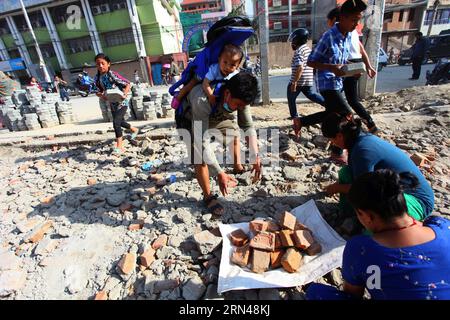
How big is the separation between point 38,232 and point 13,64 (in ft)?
94.2

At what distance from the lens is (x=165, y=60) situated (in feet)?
71.7

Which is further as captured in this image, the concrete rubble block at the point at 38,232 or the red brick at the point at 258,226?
the concrete rubble block at the point at 38,232

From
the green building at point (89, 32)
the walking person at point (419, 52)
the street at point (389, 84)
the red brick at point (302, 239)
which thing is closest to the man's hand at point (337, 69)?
the red brick at point (302, 239)

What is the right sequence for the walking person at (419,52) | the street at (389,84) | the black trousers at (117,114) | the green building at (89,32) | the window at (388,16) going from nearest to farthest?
1. the black trousers at (117,114)
2. the street at (389,84)
3. the walking person at (419,52)
4. the green building at (89,32)
5. the window at (388,16)

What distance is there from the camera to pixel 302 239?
1.90 metres

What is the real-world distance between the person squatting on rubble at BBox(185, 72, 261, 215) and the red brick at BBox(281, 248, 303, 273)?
25.2 inches

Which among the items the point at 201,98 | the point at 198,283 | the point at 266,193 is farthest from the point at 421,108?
the point at 198,283

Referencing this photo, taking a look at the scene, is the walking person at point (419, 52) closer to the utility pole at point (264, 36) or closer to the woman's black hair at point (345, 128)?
the utility pole at point (264, 36)

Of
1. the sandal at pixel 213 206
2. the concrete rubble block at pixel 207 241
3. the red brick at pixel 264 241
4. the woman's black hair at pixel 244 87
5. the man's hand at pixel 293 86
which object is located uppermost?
the woman's black hair at pixel 244 87

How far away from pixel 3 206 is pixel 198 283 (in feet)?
9.47

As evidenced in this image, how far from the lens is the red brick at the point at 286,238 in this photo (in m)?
1.89

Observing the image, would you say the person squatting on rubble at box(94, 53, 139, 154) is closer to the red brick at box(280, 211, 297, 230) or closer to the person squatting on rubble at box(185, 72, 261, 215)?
the person squatting on rubble at box(185, 72, 261, 215)

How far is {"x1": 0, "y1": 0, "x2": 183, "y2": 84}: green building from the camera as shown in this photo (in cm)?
2100
